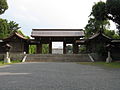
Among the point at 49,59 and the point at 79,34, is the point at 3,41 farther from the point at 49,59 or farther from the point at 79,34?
the point at 79,34

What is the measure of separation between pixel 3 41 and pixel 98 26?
21.7m

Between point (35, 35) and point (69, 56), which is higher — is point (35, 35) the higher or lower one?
the higher one

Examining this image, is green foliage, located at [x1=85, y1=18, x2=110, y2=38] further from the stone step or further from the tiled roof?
the stone step

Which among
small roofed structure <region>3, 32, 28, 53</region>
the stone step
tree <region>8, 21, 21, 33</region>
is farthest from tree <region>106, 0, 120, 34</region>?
tree <region>8, 21, 21, 33</region>

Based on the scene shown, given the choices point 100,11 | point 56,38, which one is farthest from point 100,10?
point 56,38

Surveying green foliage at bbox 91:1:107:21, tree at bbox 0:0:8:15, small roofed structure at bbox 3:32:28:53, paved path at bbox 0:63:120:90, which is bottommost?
paved path at bbox 0:63:120:90

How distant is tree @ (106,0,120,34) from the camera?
82.3 feet

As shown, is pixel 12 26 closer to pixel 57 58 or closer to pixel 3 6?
pixel 3 6

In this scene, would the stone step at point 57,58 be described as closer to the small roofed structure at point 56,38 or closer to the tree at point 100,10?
the small roofed structure at point 56,38

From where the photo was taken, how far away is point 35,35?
1551 inches

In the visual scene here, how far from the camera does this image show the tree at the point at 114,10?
25073 mm

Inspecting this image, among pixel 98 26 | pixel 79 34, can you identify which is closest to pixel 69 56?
pixel 79 34

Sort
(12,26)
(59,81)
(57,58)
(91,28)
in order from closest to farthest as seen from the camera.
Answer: (59,81), (57,58), (91,28), (12,26)

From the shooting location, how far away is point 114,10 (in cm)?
2584
